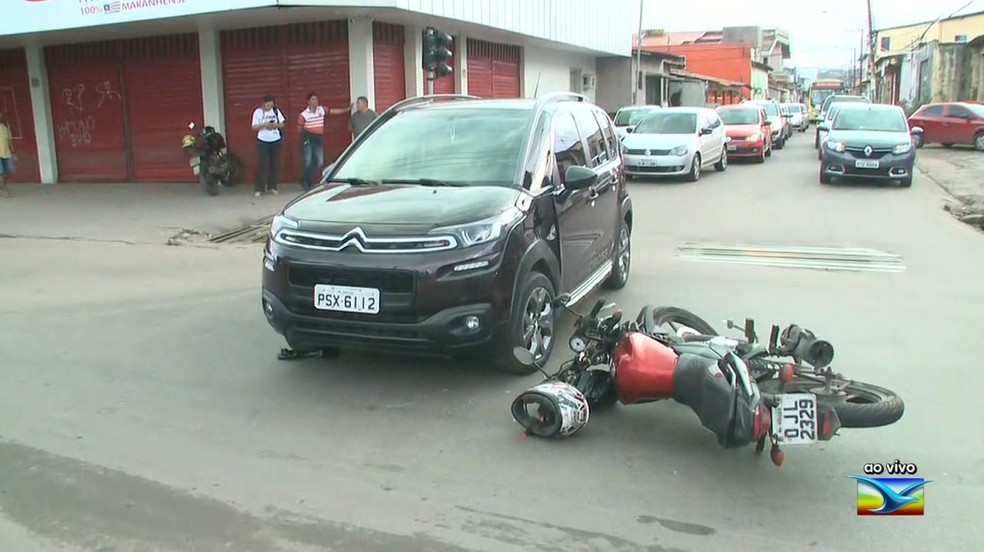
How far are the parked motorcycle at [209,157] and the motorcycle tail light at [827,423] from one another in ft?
46.2

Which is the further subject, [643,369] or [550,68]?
[550,68]

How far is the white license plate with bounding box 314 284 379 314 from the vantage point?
4996mm

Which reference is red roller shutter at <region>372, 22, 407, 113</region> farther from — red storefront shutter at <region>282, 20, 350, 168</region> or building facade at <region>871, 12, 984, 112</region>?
building facade at <region>871, 12, 984, 112</region>

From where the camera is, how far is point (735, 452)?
14.6 ft

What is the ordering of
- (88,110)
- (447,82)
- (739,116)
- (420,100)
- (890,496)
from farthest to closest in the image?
(739,116) → (447,82) → (88,110) → (420,100) → (890,496)

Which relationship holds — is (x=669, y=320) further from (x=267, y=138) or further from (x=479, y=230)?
(x=267, y=138)

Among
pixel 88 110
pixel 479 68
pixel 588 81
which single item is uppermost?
pixel 588 81

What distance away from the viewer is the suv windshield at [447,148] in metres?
5.94

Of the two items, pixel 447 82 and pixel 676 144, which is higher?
pixel 447 82

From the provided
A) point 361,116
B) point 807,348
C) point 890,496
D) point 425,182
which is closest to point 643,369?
point 807,348

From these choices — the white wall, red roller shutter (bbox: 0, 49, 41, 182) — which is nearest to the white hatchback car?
the white wall

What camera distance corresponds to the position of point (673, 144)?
18.2 m

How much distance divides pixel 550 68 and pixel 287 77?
11766mm

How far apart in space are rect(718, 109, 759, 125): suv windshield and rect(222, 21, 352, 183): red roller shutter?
11.9m
